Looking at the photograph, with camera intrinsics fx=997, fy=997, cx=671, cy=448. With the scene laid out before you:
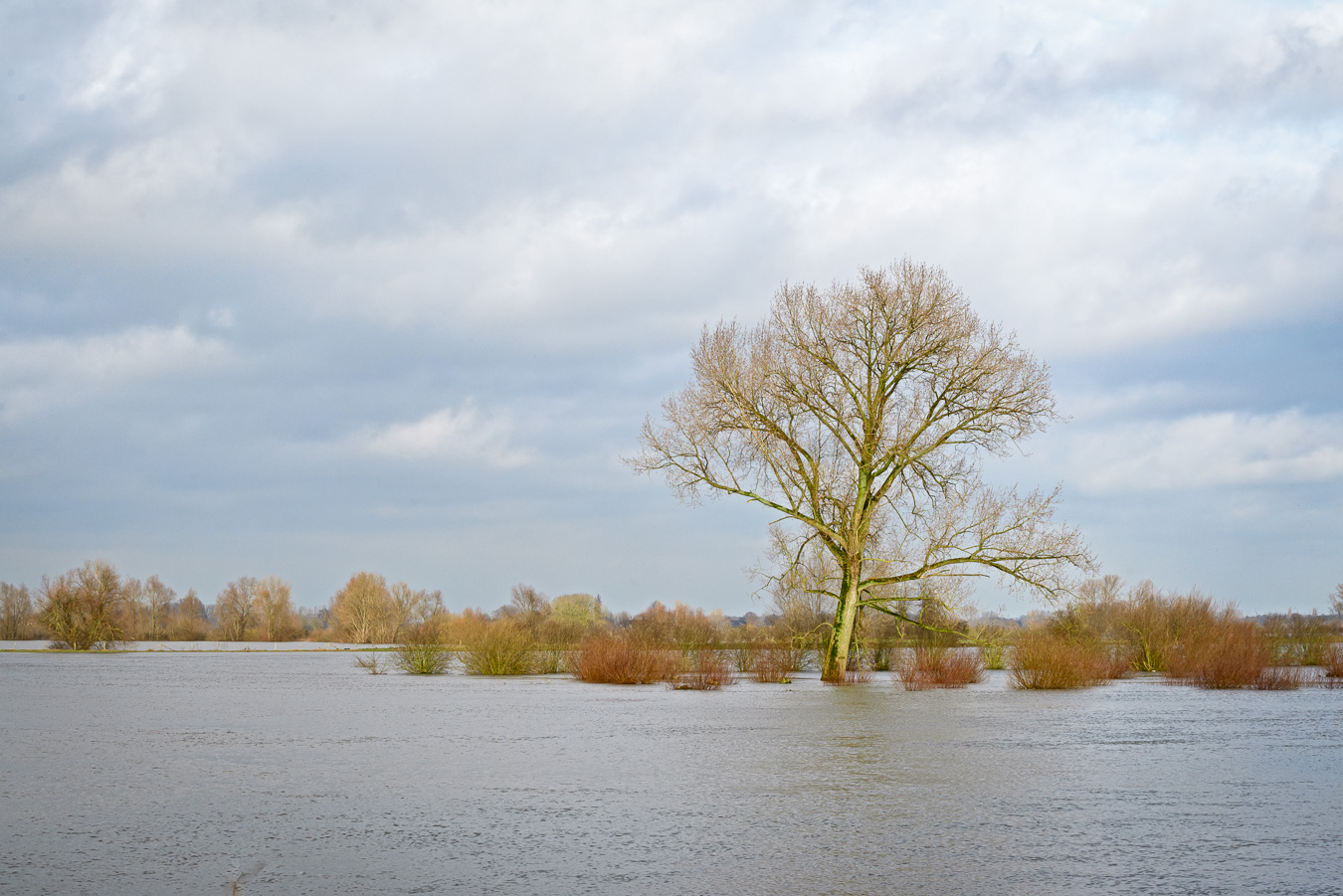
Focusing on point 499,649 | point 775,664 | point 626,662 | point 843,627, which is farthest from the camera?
point 499,649

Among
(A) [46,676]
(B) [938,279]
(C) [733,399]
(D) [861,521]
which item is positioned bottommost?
(A) [46,676]

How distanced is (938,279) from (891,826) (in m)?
19.3

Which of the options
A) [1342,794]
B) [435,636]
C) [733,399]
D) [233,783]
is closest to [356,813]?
[233,783]

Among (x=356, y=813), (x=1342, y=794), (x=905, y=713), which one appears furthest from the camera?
(x=905, y=713)

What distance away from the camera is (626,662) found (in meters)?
29.9

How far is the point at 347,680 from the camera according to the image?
32.9m

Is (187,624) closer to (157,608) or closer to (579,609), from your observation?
(157,608)

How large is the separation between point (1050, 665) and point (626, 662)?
39.2 ft

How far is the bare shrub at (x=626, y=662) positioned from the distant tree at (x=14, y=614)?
281ft

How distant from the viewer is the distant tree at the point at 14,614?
3738 inches

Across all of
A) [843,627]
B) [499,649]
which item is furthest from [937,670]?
[499,649]

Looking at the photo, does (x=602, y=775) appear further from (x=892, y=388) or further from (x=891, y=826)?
(x=892, y=388)

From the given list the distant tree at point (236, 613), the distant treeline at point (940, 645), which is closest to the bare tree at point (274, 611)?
the distant tree at point (236, 613)

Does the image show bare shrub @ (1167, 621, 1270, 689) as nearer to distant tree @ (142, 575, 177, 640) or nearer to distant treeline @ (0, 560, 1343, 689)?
distant treeline @ (0, 560, 1343, 689)
